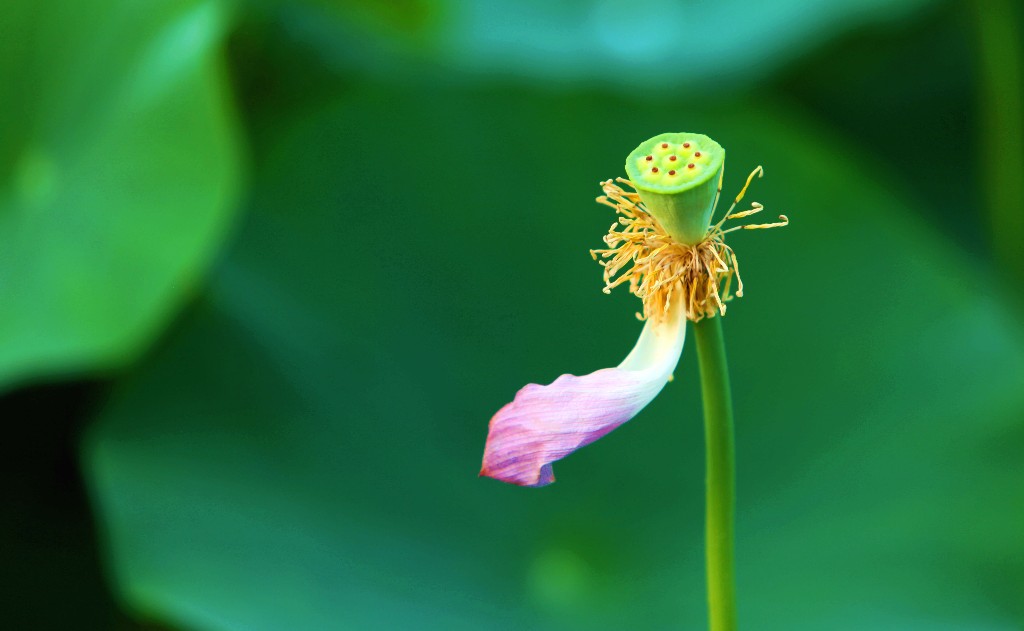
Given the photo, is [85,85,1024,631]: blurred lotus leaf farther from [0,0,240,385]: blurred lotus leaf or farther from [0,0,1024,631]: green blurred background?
[0,0,240,385]: blurred lotus leaf

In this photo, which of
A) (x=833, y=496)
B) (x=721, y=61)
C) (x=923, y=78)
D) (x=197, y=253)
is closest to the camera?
(x=197, y=253)

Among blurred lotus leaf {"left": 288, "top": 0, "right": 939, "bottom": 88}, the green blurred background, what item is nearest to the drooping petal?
the green blurred background

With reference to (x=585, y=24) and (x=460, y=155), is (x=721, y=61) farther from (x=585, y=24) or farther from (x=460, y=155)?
(x=460, y=155)

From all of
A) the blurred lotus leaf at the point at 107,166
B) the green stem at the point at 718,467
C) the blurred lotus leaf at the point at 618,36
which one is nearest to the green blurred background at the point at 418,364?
the blurred lotus leaf at the point at 107,166

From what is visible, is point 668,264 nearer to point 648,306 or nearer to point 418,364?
point 648,306

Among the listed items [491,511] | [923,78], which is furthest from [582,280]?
[923,78]

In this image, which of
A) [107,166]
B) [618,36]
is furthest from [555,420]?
[618,36]

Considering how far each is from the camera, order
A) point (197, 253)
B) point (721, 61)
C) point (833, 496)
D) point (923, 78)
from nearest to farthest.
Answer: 1. point (197, 253)
2. point (833, 496)
3. point (721, 61)
4. point (923, 78)
